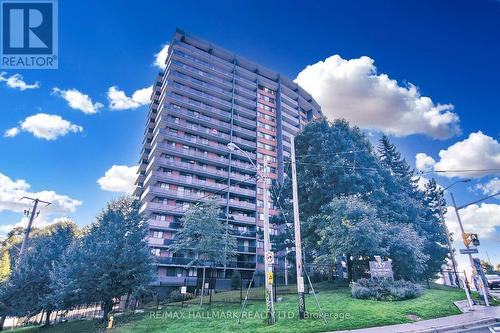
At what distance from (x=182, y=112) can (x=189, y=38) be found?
748 inches

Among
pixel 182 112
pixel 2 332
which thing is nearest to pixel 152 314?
pixel 2 332

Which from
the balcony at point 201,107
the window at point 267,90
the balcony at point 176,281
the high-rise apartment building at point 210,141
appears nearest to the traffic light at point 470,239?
the high-rise apartment building at point 210,141

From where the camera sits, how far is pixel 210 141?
60281 mm

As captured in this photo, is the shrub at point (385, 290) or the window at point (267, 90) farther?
the window at point (267, 90)

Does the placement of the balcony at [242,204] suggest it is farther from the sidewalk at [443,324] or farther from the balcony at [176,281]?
the sidewalk at [443,324]

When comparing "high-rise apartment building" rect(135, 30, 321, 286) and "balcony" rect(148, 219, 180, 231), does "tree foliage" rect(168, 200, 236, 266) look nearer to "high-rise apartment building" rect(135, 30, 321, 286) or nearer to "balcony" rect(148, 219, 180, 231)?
"high-rise apartment building" rect(135, 30, 321, 286)

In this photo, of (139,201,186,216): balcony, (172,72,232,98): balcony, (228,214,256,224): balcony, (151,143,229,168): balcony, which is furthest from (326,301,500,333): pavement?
(172,72,232,98): balcony

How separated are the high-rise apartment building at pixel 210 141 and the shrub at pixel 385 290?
90.9 ft

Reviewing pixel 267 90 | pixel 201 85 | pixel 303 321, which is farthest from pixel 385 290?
pixel 267 90

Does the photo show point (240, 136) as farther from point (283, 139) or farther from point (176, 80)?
point (176, 80)

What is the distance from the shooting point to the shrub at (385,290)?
56.5 ft

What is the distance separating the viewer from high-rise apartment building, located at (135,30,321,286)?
5015 centimetres

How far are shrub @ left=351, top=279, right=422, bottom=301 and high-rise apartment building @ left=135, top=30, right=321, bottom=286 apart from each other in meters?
27.7

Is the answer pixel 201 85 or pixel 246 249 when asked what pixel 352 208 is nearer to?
pixel 246 249
